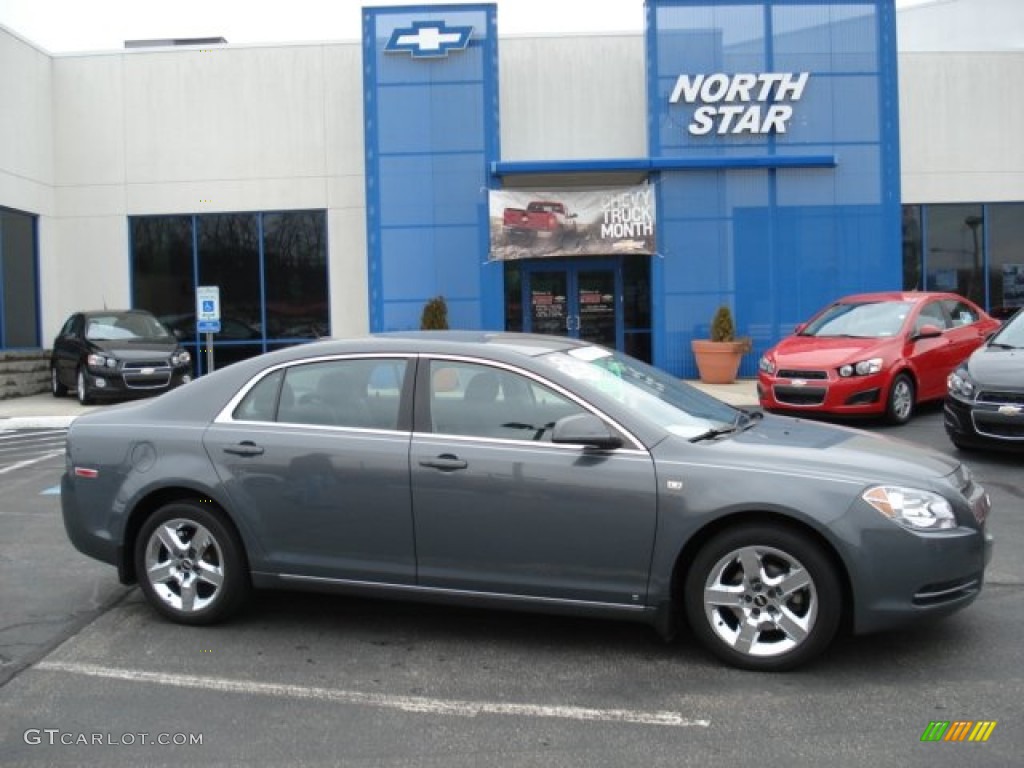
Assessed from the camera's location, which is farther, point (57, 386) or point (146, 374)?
point (57, 386)

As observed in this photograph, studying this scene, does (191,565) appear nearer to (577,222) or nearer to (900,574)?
(900,574)

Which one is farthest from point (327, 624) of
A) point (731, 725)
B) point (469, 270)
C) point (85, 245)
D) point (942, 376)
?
point (85, 245)

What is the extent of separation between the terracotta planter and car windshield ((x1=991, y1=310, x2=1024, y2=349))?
7.22 meters

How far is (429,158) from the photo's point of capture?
1816cm

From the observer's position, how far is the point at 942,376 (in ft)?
41.3

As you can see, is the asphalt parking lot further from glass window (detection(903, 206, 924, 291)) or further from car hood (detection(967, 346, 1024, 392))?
glass window (detection(903, 206, 924, 291))

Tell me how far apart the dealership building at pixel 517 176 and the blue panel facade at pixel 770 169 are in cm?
4

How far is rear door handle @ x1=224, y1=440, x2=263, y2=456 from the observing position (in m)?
A: 4.84

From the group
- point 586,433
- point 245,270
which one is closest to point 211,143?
point 245,270

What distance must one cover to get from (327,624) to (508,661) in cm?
112

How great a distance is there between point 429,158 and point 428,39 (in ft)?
7.04

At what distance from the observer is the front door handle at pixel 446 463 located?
14.8ft

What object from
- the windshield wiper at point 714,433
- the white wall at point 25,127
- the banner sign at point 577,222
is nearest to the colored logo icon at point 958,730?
the windshield wiper at point 714,433

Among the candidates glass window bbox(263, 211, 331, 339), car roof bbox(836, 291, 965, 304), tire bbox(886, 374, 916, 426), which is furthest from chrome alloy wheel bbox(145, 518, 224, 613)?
glass window bbox(263, 211, 331, 339)
